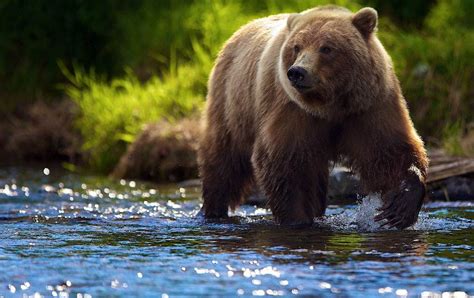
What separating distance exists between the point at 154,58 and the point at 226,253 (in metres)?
8.10

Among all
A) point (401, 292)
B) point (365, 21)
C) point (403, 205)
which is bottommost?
point (401, 292)

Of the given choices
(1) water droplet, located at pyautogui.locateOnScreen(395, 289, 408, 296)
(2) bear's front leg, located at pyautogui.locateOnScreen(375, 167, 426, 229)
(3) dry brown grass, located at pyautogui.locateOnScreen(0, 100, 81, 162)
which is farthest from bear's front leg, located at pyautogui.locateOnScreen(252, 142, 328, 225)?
(3) dry brown grass, located at pyautogui.locateOnScreen(0, 100, 81, 162)

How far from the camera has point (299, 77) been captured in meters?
7.30

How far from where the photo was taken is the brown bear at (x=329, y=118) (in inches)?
297

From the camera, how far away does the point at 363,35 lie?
7754 millimetres

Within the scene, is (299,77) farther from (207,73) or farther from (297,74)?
(207,73)

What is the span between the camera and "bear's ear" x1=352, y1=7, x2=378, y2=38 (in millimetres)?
7723

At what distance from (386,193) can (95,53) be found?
328 inches

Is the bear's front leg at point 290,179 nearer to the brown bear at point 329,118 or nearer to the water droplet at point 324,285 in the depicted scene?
the brown bear at point 329,118

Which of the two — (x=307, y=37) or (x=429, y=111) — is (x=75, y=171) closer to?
(x=429, y=111)

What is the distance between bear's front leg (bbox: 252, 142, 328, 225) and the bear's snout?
1.87 feet

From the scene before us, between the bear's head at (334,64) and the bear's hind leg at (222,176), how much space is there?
1386mm

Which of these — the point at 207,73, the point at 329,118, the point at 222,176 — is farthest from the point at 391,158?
the point at 207,73

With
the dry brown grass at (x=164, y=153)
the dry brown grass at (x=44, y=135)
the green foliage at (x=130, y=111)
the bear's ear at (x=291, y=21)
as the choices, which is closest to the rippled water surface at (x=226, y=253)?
the bear's ear at (x=291, y=21)
